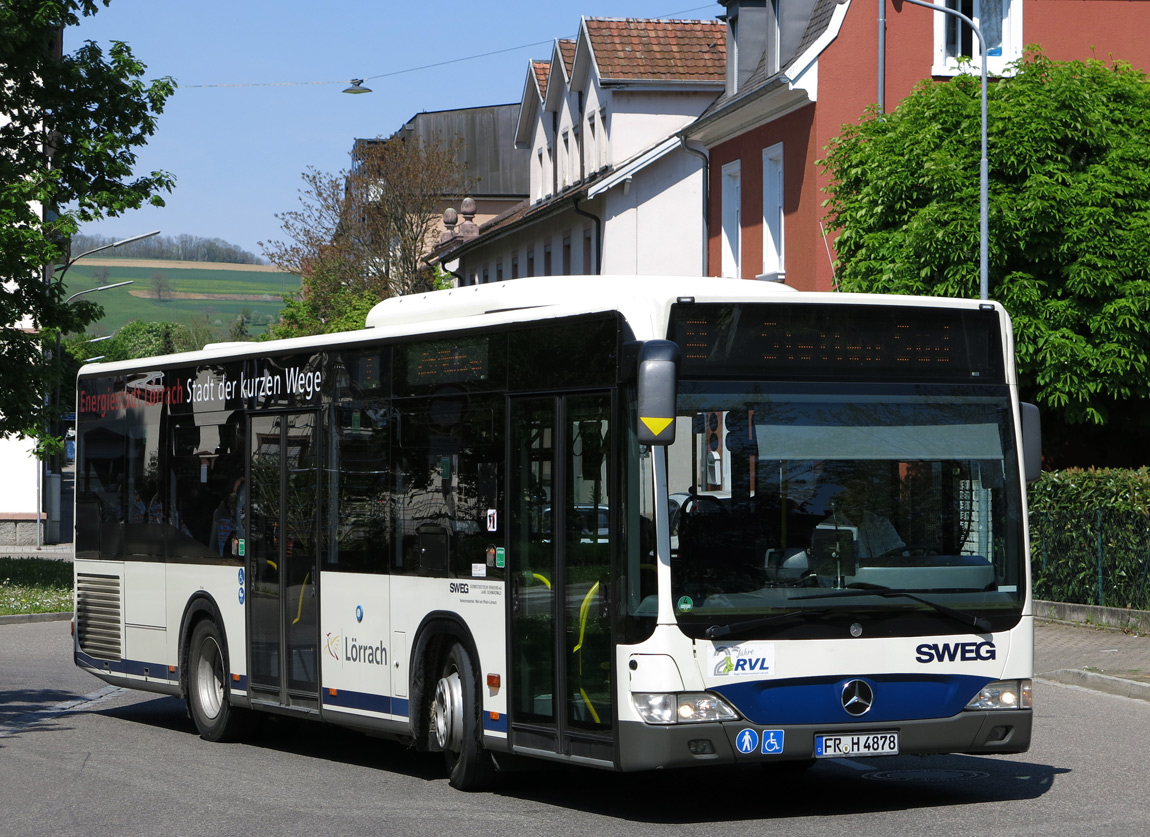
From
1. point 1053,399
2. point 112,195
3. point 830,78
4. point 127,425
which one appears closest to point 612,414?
point 127,425

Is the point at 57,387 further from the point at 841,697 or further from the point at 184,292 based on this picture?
the point at 184,292

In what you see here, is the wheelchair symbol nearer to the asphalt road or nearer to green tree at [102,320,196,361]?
the asphalt road

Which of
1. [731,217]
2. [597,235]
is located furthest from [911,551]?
[597,235]

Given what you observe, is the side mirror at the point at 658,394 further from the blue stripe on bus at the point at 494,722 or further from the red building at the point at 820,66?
the red building at the point at 820,66

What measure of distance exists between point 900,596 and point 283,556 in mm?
4880

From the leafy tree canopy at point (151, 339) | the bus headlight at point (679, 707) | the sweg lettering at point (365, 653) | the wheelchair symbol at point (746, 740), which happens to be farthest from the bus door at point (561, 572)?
the leafy tree canopy at point (151, 339)

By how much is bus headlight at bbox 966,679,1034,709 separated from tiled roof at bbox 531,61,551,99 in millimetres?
40913

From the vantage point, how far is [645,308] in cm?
903

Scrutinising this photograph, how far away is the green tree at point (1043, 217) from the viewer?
82.4 feet

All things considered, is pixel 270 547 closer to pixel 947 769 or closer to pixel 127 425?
pixel 127 425

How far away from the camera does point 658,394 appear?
8.39 m

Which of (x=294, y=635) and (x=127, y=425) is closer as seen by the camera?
(x=294, y=635)

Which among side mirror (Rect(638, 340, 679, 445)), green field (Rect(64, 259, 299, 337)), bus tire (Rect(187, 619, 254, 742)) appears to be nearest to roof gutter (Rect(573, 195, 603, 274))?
bus tire (Rect(187, 619, 254, 742))

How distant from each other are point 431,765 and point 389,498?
1878mm
